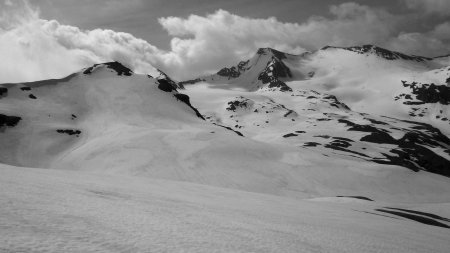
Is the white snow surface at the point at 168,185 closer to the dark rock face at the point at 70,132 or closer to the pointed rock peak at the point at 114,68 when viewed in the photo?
the dark rock face at the point at 70,132

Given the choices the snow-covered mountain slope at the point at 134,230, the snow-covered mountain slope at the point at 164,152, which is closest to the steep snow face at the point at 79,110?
the snow-covered mountain slope at the point at 164,152

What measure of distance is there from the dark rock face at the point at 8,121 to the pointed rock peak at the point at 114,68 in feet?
196

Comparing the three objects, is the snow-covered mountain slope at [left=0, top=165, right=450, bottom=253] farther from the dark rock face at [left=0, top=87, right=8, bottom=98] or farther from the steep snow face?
the dark rock face at [left=0, top=87, right=8, bottom=98]

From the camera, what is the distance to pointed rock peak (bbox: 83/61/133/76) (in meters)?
173

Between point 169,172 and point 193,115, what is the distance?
230 ft

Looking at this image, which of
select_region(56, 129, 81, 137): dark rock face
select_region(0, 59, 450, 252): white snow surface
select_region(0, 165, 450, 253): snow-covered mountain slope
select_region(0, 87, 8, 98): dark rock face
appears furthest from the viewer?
select_region(0, 87, 8, 98): dark rock face

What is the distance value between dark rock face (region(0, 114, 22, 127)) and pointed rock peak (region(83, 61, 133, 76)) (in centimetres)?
5986

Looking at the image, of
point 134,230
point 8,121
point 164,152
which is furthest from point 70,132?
point 134,230

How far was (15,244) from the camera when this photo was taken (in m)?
9.08

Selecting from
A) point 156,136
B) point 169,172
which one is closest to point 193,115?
point 156,136

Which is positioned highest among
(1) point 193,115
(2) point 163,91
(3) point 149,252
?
(2) point 163,91

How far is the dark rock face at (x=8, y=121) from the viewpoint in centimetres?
11082

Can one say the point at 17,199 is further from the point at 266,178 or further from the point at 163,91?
the point at 163,91

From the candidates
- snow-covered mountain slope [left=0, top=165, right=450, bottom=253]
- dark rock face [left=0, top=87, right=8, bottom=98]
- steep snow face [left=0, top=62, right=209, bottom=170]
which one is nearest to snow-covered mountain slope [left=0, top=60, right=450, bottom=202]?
steep snow face [left=0, top=62, right=209, bottom=170]
